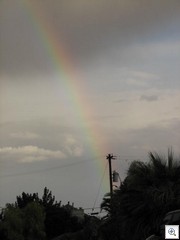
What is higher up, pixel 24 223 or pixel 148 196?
pixel 148 196

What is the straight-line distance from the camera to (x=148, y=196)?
20.3 metres

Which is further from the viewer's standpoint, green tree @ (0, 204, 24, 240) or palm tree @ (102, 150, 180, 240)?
green tree @ (0, 204, 24, 240)

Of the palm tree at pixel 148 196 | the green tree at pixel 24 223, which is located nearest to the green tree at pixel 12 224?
the green tree at pixel 24 223

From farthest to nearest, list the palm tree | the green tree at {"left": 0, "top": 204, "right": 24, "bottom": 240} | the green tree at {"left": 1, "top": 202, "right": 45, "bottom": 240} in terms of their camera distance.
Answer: the green tree at {"left": 1, "top": 202, "right": 45, "bottom": 240}, the green tree at {"left": 0, "top": 204, "right": 24, "bottom": 240}, the palm tree

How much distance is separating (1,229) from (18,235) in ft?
10.9

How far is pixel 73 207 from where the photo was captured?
90812mm

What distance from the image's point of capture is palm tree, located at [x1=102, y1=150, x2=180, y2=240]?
2002cm

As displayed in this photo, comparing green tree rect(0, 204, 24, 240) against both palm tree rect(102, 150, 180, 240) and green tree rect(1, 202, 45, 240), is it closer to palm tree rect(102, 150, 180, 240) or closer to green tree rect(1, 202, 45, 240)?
green tree rect(1, 202, 45, 240)

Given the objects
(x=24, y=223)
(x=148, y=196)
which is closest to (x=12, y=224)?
(x=24, y=223)

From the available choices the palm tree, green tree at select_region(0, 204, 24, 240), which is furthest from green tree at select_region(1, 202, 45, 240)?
the palm tree

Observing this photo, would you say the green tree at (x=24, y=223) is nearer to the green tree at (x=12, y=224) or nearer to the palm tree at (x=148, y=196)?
the green tree at (x=12, y=224)

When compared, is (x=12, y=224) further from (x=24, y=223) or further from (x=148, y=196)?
(x=148, y=196)

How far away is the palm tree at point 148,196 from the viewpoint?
788 inches

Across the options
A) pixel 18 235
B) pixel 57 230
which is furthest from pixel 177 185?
pixel 57 230
